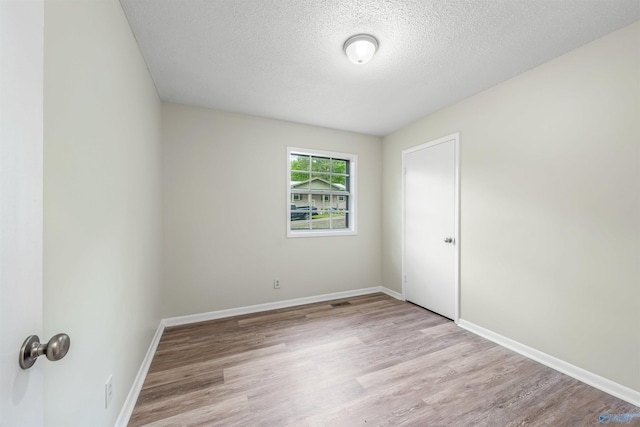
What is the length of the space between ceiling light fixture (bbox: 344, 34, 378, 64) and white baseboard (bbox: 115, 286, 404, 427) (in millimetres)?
2774

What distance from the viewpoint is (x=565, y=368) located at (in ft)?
6.36

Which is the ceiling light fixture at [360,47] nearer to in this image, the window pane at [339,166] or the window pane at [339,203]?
the window pane at [339,166]

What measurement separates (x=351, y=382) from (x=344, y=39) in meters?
2.52

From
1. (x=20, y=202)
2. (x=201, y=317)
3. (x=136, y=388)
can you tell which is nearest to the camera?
(x=20, y=202)

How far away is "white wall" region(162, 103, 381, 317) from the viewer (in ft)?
9.15

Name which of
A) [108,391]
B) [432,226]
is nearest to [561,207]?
[432,226]

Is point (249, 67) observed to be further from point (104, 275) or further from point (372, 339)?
point (372, 339)

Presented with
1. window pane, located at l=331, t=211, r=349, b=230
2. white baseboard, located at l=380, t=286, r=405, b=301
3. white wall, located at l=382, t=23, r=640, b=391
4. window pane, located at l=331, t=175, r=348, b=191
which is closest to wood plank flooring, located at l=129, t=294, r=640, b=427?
white wall, located at l=382, t=23, r=640, b=391

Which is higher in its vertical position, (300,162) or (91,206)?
(300,162)

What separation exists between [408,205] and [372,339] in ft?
6.02

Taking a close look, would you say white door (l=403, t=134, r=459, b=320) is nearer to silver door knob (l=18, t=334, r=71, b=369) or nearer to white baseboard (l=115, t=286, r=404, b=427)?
white baseboard (l=115, t=286, r=404, b=427)

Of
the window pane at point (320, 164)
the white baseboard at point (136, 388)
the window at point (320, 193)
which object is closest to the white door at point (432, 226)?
the window at point (320, 193)

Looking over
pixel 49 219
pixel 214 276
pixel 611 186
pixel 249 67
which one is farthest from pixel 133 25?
pixel 611 186

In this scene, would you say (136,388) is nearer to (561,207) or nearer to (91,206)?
(91,206)
